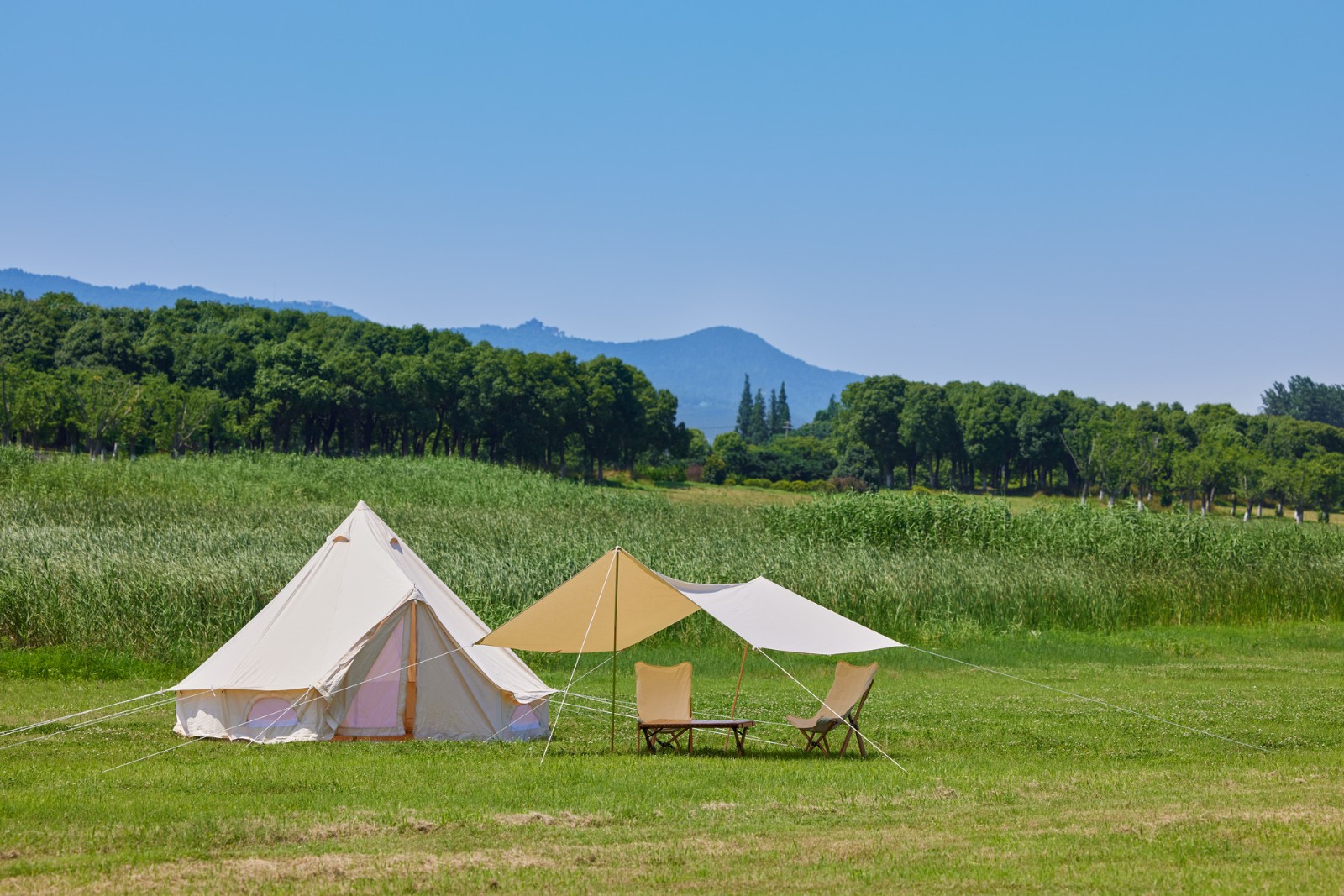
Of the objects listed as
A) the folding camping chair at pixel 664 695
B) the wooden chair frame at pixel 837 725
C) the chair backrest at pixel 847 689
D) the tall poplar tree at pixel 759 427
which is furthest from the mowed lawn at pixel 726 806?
the tall poplar tree at pixel 759 427

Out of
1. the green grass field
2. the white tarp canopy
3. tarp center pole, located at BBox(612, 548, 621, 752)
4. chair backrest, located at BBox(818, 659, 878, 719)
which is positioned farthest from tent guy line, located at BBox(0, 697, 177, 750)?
chair backrest, located at BBox(818, 659, 878, 719)

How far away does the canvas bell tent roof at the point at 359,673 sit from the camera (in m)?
12.8

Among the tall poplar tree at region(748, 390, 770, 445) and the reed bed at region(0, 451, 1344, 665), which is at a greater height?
the tall poplar tree at region(748, 390, 770, 445)

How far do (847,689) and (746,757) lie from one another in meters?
1.50

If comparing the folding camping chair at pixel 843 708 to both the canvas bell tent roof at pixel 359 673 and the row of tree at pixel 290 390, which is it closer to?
the canvas bell tent roof at pixel 359 673

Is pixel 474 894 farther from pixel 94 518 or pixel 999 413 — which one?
pixel 999 413

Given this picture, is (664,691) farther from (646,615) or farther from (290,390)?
(290,390)

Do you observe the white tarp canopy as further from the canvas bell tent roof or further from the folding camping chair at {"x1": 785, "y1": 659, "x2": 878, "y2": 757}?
the canvas bell tent roof

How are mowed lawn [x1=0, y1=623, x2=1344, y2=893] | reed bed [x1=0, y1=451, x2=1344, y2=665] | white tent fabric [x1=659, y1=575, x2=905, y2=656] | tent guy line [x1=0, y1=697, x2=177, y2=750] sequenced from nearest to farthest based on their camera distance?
mowed lawn [x1=0, y1=623, x2=1344, y2=893] < tent guy line [x1=0, y1=697, x2=177, y2=750] < white tent fabric [x1=659, y1=575, x2=905, y2=656] < reed bed [x1=0, y1=451, x2=1344, y2=665]

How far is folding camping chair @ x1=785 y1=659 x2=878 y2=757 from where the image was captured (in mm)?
11992

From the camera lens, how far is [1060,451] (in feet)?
328

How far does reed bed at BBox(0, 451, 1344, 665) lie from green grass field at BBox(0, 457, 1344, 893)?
9 cm

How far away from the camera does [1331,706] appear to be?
568 inches

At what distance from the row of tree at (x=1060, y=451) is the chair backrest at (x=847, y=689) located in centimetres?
8176
